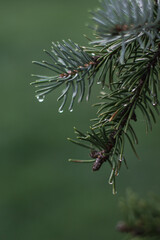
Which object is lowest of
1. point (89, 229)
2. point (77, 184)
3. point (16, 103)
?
point (89, 229)

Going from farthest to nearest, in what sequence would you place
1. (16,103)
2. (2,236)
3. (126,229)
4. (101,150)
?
(16,103)
(2,236)
(126,229)
(101,150)

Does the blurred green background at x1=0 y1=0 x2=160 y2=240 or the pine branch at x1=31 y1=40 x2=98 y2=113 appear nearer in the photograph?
the pine branch at x1=31 y1=40 x2=98 y2=113

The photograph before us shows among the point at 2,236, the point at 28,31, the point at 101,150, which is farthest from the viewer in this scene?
the point at 28,31

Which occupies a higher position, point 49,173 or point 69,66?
point 69,66

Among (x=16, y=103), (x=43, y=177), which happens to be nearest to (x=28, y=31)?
(x=16, y=103)

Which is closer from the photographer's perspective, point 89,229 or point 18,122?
point 89,229

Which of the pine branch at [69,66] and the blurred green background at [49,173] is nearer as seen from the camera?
the pine branch at [69,66]

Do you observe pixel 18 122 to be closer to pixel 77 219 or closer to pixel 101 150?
pixel 77 219

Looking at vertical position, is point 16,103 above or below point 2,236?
above
